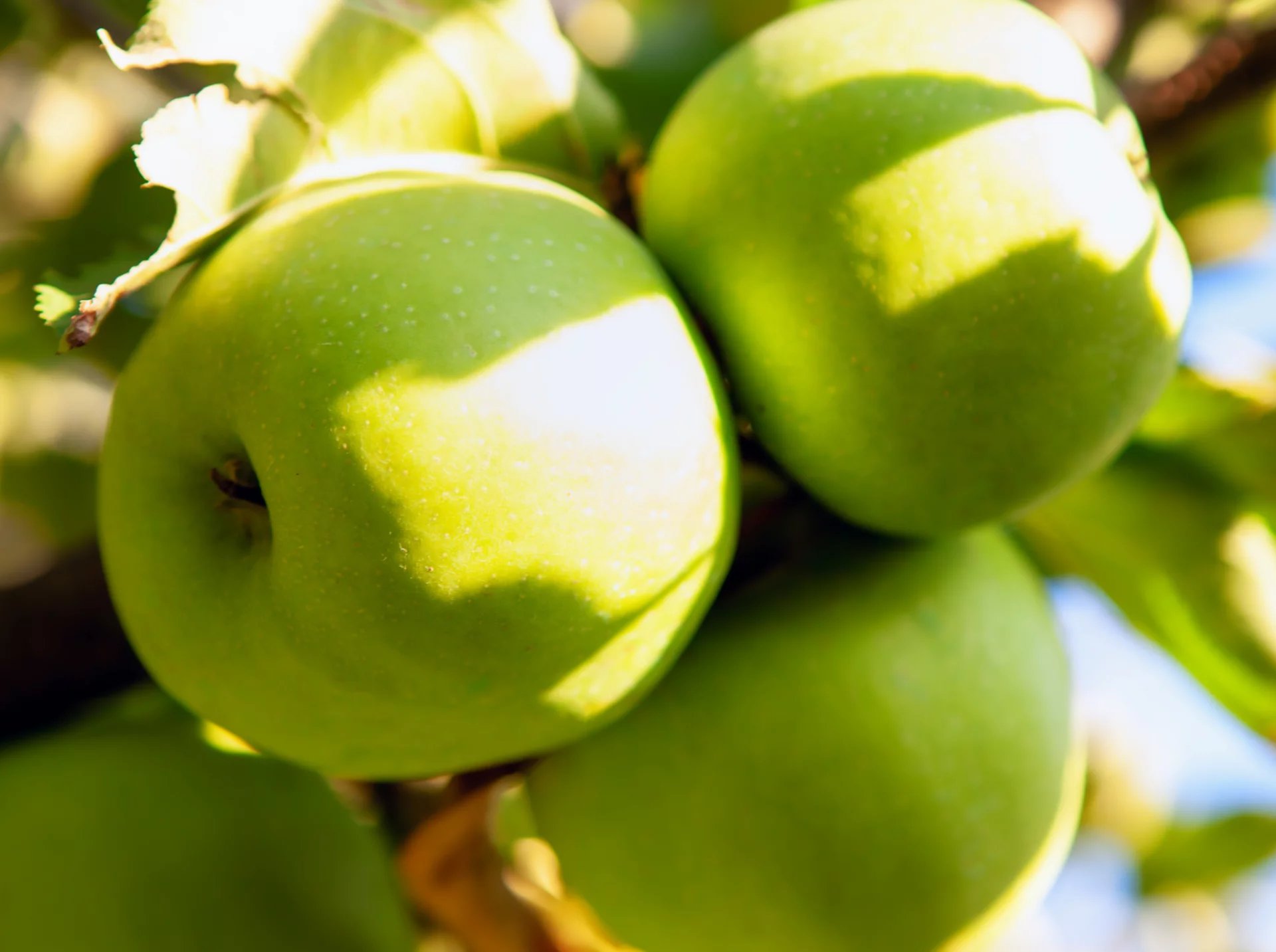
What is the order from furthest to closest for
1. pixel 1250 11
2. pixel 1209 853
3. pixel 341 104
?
pixel 1209 853
pixel 1250 11
pixel 341 104

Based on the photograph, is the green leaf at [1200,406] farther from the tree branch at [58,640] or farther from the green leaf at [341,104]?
the tree branch at [58,640]

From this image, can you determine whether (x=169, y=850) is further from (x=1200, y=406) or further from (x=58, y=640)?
(x=1200, y=406)

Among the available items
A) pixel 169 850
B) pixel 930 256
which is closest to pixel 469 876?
pixel 169 850

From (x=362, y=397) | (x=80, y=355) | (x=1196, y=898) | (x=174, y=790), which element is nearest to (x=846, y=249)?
(x=362, y=397)

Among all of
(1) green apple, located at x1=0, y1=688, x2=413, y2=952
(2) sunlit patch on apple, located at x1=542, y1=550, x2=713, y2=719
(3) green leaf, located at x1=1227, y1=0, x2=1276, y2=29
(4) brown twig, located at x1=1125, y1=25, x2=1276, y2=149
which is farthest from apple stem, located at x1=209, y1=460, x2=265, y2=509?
(3) green leaf, located at x1=1227, y1=0, x2=1276, y2=29

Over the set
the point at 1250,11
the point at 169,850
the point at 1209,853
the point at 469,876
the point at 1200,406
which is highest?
the point at 1250,11

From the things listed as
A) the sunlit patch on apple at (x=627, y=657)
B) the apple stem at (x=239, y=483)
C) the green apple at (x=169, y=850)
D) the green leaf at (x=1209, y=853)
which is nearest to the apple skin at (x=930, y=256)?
the sunlit patch on apple at (x=627, y=657)
